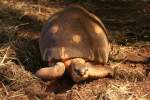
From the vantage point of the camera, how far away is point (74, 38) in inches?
185

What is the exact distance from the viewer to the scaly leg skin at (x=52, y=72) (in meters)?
4.46

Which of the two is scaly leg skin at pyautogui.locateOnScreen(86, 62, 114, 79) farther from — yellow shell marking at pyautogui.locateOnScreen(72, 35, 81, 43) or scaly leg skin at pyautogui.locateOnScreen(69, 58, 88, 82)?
yellow shell marking at pyautogui.locateOnScreen(72, 35, 81, 43)

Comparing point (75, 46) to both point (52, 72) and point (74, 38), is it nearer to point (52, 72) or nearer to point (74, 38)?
point (74, 38)

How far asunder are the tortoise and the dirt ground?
129 mm

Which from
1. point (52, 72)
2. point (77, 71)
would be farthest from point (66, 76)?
point (77, 71)

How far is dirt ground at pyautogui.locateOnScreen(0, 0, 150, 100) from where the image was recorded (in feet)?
14.6

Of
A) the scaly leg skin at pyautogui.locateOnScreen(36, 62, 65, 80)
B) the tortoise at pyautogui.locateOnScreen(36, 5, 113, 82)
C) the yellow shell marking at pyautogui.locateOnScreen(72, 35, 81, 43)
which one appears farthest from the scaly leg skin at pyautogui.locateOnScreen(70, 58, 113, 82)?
the yellow shell marking at pyautogui.locateOnScreen(72, 35, 81, 43)

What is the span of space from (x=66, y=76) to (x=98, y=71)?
327mm

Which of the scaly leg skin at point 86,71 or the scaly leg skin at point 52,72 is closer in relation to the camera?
the scaly leg skin at point 86,71

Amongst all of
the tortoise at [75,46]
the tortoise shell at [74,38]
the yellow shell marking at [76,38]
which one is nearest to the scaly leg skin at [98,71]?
the tortoise at [75,46]

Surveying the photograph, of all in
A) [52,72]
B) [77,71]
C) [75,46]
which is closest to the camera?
[77,71]

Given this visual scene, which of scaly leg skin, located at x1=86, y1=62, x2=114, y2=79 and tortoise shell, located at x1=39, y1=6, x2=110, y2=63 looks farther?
tortoise shell, located at x1=39, y1=6, x2=110, y2=63

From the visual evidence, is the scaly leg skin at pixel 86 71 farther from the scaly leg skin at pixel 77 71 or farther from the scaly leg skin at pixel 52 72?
the scaly leg skin at pixel 52 72

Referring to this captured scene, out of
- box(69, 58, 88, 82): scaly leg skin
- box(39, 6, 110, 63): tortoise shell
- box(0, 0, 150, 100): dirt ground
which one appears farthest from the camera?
box(39, 6, 110, 63): tortoise shell
